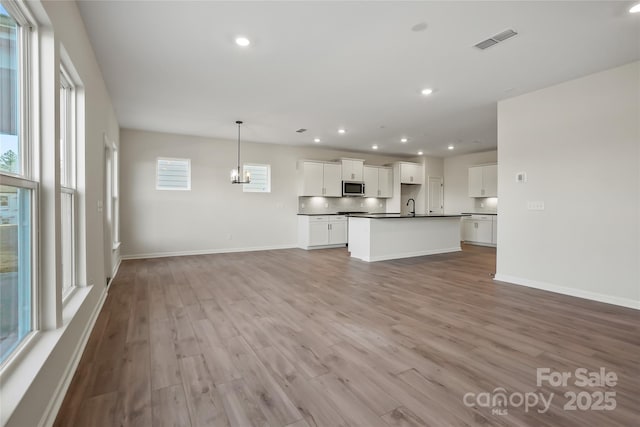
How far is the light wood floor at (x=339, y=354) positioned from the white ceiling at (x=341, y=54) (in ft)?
9.16

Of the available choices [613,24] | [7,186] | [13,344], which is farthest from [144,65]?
[613,24]

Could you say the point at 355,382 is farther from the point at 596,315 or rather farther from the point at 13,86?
the point at 596,315

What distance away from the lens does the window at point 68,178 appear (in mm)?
2543

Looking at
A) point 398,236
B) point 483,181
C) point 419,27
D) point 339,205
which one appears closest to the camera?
point 419,27

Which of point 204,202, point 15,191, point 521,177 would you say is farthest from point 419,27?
point 204,202

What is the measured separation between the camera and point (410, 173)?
9.80 m

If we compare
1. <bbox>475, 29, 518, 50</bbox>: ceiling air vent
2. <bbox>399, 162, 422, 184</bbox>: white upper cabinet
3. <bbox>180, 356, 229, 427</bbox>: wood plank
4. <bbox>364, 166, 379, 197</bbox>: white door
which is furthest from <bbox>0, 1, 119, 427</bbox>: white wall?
<bbox>399, 162, 422, 184</bbox>: white upper cabinet

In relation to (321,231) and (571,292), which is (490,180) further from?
(571,292)

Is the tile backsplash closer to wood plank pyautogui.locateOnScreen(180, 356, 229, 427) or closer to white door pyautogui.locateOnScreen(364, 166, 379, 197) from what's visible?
white door pyautogui.locateOnScreen(364, 166, 379, 197)

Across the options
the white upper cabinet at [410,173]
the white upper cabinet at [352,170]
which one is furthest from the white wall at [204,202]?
the white upper cabinet at [410,173]

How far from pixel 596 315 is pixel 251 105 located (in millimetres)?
5284

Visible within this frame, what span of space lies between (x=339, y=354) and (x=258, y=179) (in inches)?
244

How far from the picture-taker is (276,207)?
816cm

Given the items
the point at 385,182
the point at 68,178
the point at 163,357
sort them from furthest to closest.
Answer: the point at 385,182 < the point at 68,178 < the point at 163,357
